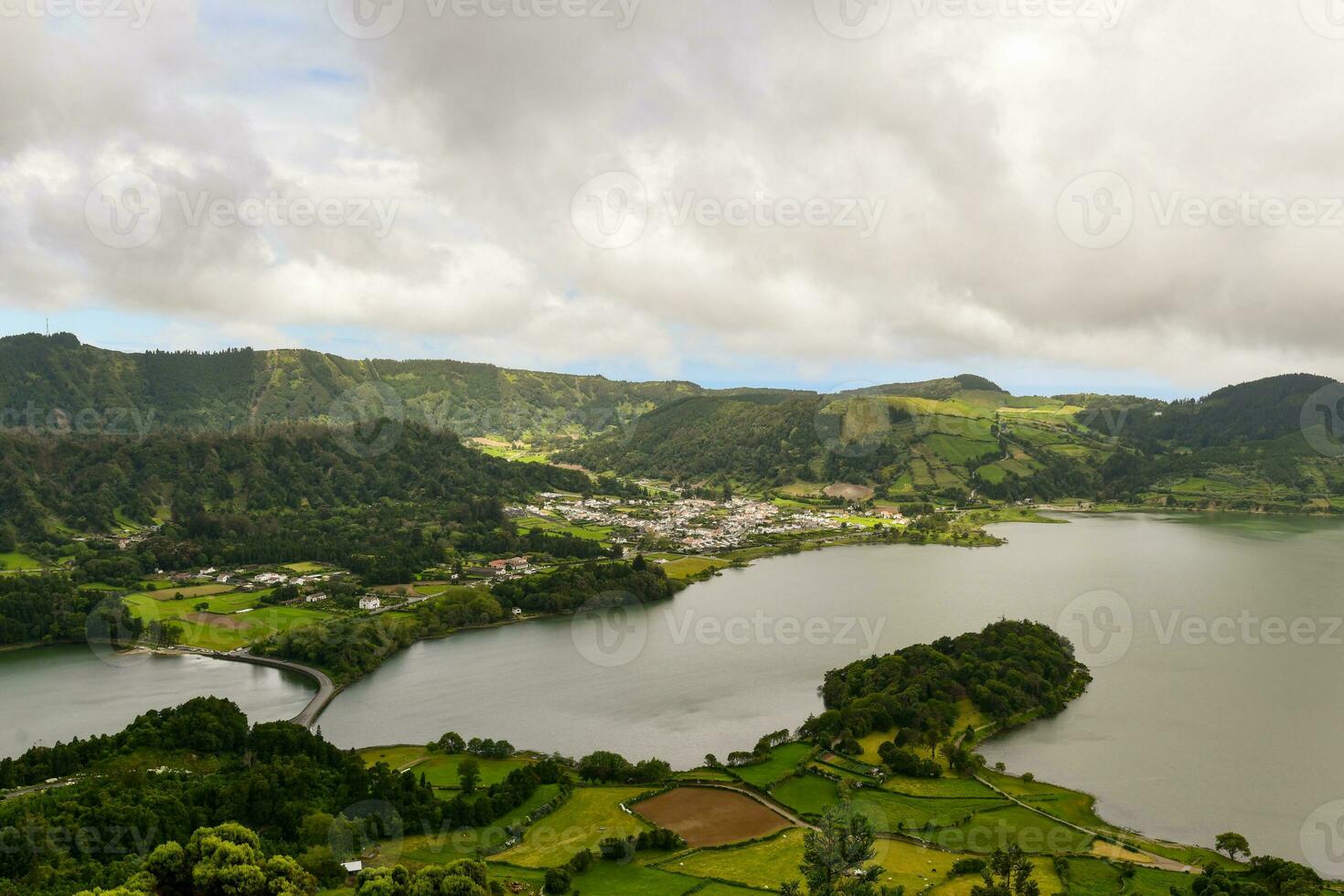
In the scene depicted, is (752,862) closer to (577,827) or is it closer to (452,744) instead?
(577,827)

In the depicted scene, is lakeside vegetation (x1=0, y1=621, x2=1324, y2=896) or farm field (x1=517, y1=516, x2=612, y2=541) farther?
farm field (x1=517, y1=516, x2=612, y2=541)

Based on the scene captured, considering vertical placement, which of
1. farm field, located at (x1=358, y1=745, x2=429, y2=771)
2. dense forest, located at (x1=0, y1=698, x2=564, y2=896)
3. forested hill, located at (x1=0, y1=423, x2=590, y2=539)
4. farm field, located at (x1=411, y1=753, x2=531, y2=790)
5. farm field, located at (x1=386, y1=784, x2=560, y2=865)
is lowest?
farm field, located at (x1=358, y1=745, x2=429, y2=771)

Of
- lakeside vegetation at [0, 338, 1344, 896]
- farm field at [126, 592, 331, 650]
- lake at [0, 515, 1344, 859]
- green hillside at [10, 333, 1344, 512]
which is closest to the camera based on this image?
lakeside vegetation at [0, 338, 1344, 896]

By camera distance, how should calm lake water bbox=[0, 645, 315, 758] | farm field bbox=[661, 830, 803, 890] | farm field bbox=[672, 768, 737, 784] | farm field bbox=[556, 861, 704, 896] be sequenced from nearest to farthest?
farm field bbox=[556, 861, 704, 896], farm field bbox=[661, 830, 803, 890], farm field bbox=[672, 768, 737, 784], calm lake water bbox=[0, 645, 315, 758]

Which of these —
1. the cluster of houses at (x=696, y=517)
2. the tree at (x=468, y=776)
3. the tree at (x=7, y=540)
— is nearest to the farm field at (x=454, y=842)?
the tree at (x=468, y=776)

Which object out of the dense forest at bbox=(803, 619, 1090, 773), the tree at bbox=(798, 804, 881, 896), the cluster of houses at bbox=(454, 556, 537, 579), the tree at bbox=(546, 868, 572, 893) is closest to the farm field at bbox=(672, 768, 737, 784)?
the dense forest at bbox=(803, 619, 1090, 773)

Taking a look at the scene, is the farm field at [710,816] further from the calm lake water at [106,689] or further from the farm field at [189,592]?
the farm field at [189,592]

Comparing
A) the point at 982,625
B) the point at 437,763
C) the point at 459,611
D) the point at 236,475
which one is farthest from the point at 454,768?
the point at 236,475

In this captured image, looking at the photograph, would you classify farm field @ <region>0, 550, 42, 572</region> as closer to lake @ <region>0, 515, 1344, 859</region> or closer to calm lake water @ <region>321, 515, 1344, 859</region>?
lake @ <region>0, 515, 1344, 859</region>
